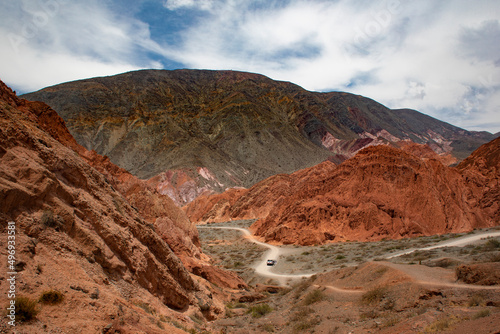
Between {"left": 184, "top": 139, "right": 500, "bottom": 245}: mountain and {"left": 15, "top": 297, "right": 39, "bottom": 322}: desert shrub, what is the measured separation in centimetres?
3050

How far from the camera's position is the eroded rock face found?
6504mm

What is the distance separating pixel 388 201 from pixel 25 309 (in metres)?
35.8

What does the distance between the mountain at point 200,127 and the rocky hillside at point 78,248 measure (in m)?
76.8

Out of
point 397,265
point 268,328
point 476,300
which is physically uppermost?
point 397,265

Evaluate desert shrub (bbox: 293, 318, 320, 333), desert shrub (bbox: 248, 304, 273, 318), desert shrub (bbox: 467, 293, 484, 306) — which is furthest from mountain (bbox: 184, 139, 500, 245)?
desert shrub (bbox: 467, 293, 484, 306)

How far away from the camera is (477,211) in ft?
121

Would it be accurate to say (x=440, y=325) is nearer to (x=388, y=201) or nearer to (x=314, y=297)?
(x=314, y=297)

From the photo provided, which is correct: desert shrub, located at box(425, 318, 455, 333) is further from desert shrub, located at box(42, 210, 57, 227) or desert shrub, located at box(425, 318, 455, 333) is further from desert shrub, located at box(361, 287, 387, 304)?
desert shrub, located at box(42, 210, 57, 227)

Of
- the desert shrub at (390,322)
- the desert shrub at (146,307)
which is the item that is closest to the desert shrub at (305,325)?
the desert shrub at (390,322)

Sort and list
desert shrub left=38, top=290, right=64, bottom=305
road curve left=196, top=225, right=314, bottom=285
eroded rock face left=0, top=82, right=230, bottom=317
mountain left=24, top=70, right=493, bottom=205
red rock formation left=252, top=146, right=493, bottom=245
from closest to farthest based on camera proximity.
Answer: desert shrub left=38, top=290, right=64, bottom=305, eroded rock face left=0, top=82, right=230, bottom=317, road curve left=196, top=225, right=314, bottom=285, red rock formation left=252, top=146, right=493, bottom=245, mountain left=24, top=70, right=493, bottom=205

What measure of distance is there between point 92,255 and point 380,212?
31905mm

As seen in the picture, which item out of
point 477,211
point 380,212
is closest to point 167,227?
point 380,212

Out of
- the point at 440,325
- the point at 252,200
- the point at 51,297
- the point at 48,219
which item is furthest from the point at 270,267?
the point at 252,200

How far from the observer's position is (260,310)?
40.4 feet
